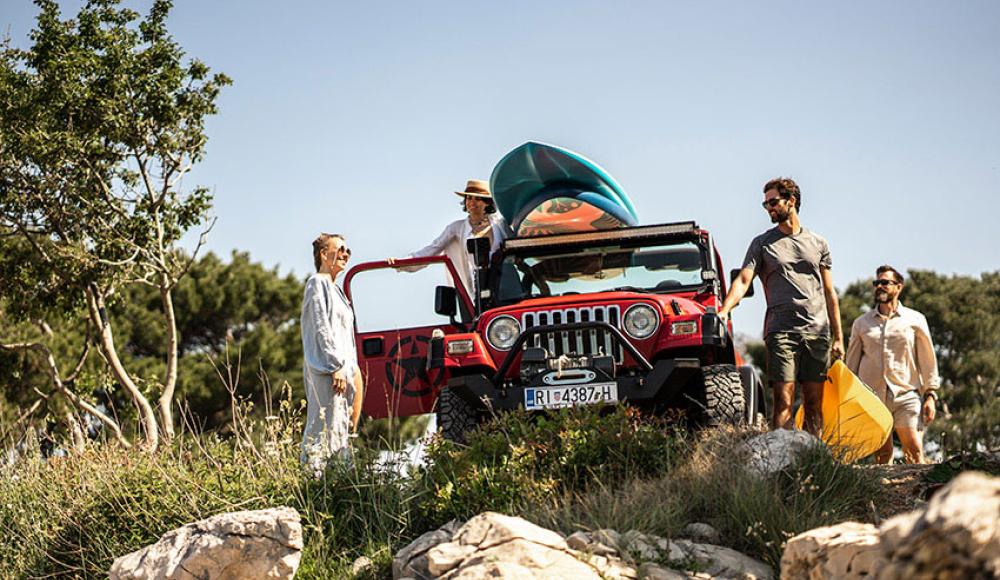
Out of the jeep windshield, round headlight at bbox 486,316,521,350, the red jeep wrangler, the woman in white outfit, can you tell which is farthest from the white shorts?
the woman in white outfit

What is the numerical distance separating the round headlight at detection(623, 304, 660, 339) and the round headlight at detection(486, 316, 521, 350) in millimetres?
798

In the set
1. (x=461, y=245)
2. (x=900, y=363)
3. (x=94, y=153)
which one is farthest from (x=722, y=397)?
(x=94, y=153)

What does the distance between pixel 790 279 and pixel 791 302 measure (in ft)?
0.52

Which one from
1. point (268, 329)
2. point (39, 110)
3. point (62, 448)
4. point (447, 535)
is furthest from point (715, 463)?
point (268, 329)

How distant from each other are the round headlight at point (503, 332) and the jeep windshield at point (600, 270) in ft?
2.98

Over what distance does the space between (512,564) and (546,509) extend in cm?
108

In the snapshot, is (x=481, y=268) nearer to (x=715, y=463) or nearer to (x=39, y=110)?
(x=715, y=463)

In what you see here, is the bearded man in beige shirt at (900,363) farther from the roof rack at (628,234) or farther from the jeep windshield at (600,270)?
the roof rack at (628,234)

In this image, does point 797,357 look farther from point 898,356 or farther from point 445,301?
point 445,301

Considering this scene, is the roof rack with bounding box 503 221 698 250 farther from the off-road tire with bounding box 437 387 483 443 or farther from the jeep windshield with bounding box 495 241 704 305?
the off-road tire with bounding box 437 387 483 443

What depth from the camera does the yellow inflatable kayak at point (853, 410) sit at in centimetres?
845

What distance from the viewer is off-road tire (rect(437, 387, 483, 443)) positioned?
849 centimetres

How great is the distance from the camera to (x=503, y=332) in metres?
8.92

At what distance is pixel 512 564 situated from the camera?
5.38 m
